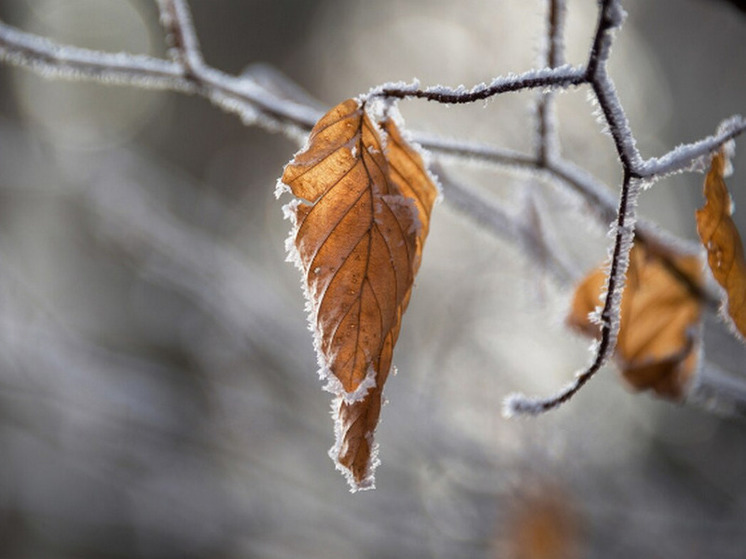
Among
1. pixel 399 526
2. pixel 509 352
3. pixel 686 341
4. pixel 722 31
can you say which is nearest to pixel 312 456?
pixel 399 526

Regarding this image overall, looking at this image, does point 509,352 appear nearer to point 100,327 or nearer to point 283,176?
point 283,176

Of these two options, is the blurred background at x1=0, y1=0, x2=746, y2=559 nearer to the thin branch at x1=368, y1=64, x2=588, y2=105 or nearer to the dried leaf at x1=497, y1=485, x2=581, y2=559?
the dried leaf at x1=497, y1=485, x2=581, y2=559

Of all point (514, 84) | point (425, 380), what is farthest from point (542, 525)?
point (514, 84)

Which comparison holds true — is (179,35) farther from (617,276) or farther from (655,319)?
(655,319)

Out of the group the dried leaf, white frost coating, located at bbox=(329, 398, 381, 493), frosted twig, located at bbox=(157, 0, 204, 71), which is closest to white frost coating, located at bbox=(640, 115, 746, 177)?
white frost coating, located at bbox=(329, 398, 381, 493)

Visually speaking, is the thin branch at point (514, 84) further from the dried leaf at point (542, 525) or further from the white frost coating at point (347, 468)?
the dried leaf at point (542, 525)

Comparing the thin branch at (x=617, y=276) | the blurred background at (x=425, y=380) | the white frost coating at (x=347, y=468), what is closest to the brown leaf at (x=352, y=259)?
the white frost coating at (x=347, y=468)
